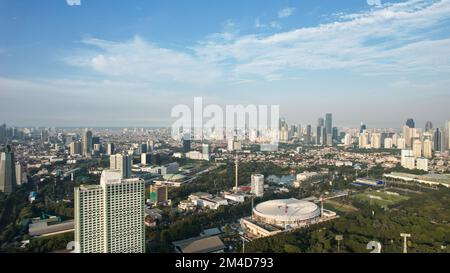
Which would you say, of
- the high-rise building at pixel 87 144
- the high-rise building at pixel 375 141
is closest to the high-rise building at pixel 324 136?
the high-rise building at pixel 375 141

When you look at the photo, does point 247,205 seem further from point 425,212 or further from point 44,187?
point 44,187

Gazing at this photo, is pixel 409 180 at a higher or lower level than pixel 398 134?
lower

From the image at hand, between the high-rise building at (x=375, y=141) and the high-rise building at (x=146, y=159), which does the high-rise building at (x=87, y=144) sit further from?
the high-rise building at (x=375, y=141)

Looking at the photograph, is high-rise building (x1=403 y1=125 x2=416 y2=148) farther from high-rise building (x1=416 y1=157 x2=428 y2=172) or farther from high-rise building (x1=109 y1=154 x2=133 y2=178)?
high-rise building (x1=109 y1=154 x2=133 y2=178)

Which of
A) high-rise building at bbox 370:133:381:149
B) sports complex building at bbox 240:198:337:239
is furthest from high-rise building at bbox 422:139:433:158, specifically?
sports complex building at bbox 240:198:337:239
